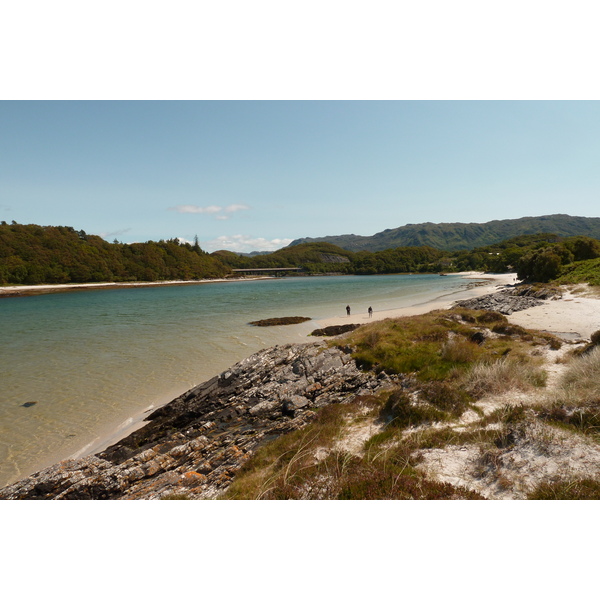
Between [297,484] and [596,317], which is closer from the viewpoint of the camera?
[297,484]

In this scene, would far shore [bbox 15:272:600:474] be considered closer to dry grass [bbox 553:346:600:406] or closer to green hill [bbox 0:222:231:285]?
dry grass [bbox 553:346:600:406]

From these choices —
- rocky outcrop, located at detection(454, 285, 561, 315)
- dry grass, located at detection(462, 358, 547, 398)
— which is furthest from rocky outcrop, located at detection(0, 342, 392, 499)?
rocky outcrop, located at detection(454, 285, 561, 315)

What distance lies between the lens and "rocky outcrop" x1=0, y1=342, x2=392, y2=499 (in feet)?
26.7

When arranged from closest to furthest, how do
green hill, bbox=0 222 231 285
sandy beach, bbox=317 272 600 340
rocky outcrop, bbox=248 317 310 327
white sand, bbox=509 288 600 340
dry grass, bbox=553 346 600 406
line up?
dry grass, bbox=553 346 600 406 → sandy beach, bbox=317 272 600 340 → white sand, bbox=509 288 600 340 → rocky outcrop, bbox=248 317 310 327 → green hill, bbox=0 222 231 285

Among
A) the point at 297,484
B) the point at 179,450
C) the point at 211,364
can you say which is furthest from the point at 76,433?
the point at 297,484

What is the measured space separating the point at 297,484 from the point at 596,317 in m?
28.0

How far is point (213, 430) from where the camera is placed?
10695 mm

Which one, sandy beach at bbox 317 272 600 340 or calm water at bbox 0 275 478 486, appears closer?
calm water at bbox 0 275 478 486

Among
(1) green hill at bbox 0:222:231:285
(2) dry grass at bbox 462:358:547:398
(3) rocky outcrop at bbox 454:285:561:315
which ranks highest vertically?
(1) green hill at bbox 0:222:231:285

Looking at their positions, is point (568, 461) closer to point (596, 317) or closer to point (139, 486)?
point (139, 486)

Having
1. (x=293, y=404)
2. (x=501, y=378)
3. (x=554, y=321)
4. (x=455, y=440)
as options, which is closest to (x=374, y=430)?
(x=455, y=440)

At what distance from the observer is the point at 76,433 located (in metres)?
12.6

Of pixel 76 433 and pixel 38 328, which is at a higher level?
pixel 38 328

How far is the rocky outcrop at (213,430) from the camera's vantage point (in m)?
8.12
